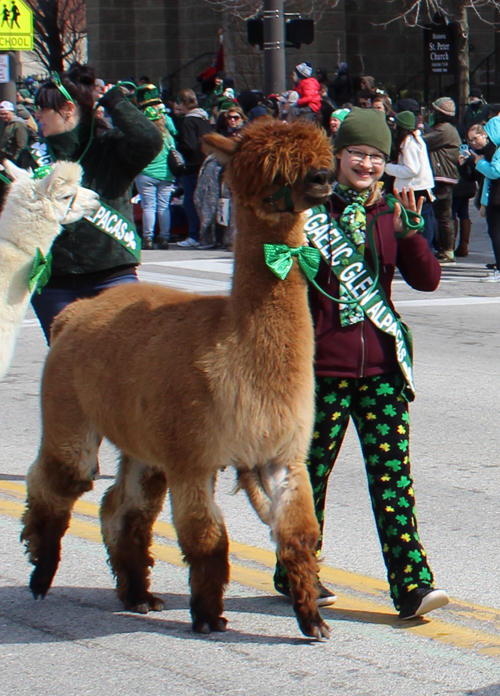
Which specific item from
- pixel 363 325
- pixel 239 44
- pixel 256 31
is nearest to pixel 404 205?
pixel 363 325

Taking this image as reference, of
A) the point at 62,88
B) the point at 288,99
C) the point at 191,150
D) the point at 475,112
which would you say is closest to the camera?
the point at 62,88

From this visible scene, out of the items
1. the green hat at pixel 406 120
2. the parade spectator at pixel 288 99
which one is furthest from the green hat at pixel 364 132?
the parade spectator at pixel 288 99

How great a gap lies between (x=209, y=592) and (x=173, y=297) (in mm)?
1072

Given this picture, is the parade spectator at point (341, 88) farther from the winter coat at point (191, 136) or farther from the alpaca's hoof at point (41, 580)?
the alpaca's hoof at point (41, 580)

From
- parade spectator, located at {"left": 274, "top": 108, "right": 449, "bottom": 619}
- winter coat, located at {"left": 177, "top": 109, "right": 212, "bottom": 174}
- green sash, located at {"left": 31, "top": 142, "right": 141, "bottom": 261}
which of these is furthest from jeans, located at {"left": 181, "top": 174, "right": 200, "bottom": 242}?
parade spectator, located at {"left": 274, "top": 108, "right": 449, "bottom": 619}

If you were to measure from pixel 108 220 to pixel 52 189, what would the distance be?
0.64m

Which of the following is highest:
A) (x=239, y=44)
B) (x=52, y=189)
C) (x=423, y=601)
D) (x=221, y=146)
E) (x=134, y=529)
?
(x=239, y=44)

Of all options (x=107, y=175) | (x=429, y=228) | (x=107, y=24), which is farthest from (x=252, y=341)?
(x=107, y=24)

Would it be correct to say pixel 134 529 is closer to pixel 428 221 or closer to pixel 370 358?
pixel 370 358

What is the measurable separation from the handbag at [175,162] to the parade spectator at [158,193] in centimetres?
5

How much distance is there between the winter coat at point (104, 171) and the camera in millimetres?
5660

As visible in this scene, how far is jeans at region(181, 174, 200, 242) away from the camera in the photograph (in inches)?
677

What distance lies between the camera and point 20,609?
434cm

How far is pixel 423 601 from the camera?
4062 mm
